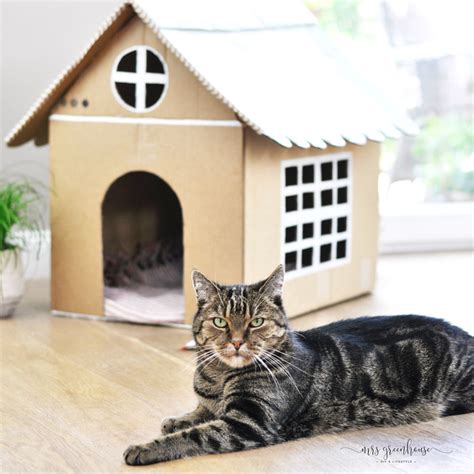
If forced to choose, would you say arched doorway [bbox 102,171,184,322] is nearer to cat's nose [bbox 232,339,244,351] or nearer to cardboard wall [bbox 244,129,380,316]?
cardboard wall [bbox 244,129,380,316]

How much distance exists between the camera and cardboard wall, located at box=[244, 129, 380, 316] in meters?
2.58

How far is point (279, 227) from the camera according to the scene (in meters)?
2.69

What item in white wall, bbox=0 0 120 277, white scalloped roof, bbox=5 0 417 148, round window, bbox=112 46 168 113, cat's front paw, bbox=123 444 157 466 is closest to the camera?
cat's front paw, bbox=123 444 157 466

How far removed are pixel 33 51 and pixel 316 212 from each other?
3.72 ft

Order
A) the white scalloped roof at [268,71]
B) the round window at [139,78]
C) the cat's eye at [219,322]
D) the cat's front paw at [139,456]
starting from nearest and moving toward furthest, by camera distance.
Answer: the cat's front paw at [139,456], the cat's eye at [219,322], the white scalloped roof at [268,71], the round window at [139,78]

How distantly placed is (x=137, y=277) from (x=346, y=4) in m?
1.37

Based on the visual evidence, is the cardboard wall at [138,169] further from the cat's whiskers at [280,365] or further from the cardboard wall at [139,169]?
the cat's whiskers at [280,365]

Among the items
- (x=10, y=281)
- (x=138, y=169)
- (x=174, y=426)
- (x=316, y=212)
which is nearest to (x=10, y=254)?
(x=10, y=281)

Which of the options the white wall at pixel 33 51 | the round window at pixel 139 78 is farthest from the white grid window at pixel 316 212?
the white wall at pixel 33 51

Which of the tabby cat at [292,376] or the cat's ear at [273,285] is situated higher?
the cat's ear at [273,285]

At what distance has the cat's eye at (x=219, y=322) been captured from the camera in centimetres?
188

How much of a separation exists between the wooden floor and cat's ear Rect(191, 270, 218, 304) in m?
0.29

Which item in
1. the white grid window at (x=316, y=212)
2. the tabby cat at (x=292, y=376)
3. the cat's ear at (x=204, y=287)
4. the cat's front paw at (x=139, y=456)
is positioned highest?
the white grid window at (x=316, y=212)

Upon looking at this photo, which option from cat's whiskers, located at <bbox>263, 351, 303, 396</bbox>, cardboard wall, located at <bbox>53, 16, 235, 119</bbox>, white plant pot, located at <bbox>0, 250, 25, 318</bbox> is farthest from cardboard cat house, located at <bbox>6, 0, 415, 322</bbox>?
cat's whiskers, located at <bbox>263, 351, 303, 396</bbox>
